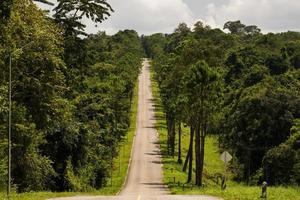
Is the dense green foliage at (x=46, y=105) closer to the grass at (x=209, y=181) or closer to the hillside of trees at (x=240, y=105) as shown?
the grass at (x=209, y=181)

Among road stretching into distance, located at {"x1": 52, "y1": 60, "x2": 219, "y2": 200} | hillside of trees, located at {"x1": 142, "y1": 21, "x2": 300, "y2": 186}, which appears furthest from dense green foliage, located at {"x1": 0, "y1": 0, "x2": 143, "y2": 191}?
hillside of trees, located at {"x1": 142, "y1": 21, "x2": 300, "y2": 186}

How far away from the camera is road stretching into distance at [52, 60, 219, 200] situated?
3139cm

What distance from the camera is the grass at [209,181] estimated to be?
1198 inches

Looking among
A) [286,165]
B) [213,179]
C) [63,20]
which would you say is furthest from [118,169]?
[63,20]

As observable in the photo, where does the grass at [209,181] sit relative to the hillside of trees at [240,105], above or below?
below

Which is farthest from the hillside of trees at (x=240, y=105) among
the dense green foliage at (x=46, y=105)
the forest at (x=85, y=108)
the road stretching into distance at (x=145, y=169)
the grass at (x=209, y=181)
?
the dense green foliage at (x=46, y=105)

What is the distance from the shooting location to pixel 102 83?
283ft

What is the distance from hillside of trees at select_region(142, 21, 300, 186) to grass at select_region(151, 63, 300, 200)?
2104mm

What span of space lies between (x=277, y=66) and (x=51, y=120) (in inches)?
3101

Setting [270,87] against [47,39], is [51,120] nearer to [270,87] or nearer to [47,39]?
[47,39]

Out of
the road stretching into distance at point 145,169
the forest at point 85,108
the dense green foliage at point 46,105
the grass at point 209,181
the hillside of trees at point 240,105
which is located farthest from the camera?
the hillside of trees at point 240,105

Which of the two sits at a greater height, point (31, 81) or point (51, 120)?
point (31, 81)

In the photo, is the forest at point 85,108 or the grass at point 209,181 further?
the forest at point 85,108

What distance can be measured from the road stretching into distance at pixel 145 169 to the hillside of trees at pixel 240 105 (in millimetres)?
4059
